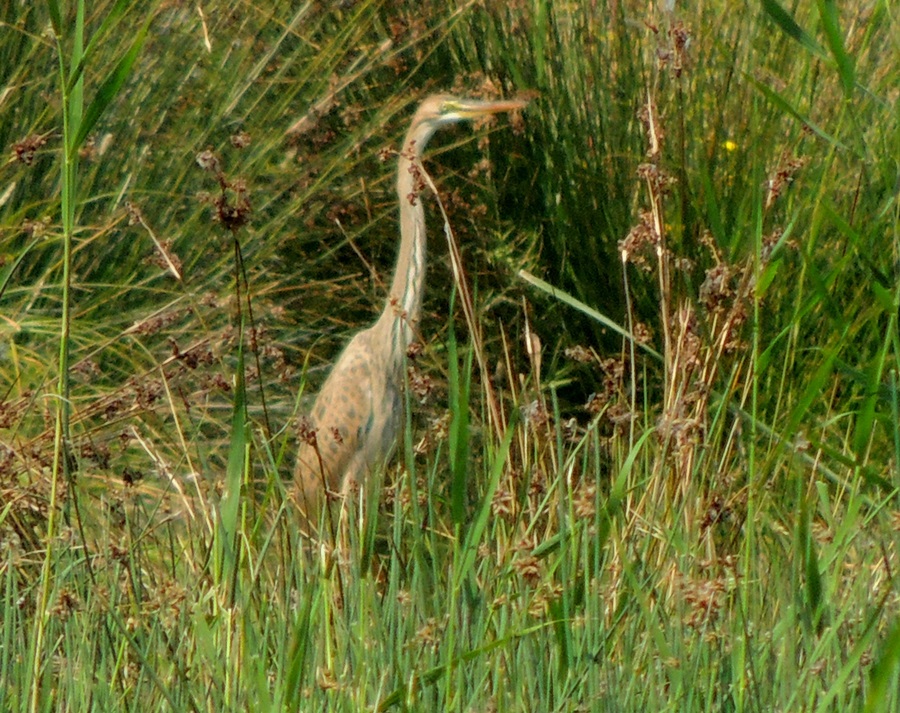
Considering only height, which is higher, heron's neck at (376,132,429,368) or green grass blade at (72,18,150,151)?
green grass blade at (72,18,150,151)

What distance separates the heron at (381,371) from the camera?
3.96 metres

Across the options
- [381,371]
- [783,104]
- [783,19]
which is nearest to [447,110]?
[381,371]

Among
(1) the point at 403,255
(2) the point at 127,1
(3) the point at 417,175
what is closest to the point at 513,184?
(1) the point at 403,255

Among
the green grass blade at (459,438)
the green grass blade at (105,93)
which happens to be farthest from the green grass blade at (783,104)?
the green grass blade at (105,93)

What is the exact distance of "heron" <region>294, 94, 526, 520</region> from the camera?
13.0 ft

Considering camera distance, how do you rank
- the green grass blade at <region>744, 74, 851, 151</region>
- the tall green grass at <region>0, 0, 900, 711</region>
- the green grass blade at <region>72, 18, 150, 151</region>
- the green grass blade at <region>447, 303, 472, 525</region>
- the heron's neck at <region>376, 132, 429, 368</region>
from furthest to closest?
the heron's neck at <region>376, 132, 429, 368</region>
the tall green grass at <region>0, 0, 900, 711</region>
the green grass blade at <region>744, 74, 851, 151</region>
the green grass blade at <region>447, 303, 472, 525</region>
the green grass blade at <region>72, 18, 150, 151</region>

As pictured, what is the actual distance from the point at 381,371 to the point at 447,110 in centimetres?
70

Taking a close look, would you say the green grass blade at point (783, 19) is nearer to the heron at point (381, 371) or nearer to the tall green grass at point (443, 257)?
the tall green grass at point (443, 257)

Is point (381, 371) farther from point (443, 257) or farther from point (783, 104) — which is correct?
point (783, 104)

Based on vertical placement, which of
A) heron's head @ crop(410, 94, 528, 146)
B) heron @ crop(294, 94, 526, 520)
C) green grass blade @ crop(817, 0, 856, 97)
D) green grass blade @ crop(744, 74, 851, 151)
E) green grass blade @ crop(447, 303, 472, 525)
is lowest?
heron @ crop(294, 94, 526, 520)

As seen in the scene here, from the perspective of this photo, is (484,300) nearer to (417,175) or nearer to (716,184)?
(716,184)

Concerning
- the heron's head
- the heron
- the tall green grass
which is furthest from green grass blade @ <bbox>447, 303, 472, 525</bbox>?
the heron's head

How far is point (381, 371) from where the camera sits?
4.02 metres

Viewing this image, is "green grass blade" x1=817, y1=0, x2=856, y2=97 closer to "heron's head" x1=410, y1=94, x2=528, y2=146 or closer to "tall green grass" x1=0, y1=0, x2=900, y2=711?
"tall green grass" x1=0, y1=0, x2=900, y2=711
